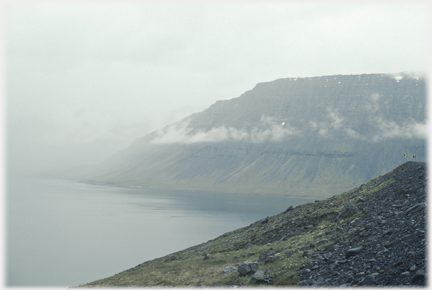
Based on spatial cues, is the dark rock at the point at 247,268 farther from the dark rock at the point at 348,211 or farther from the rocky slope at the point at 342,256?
the dark rock at the point at 348,211

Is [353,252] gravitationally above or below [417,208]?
below

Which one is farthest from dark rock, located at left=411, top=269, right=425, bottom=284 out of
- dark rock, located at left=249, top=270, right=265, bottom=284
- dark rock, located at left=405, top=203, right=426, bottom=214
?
dark rock, located at left=405, top=203, right=426, bottom=214

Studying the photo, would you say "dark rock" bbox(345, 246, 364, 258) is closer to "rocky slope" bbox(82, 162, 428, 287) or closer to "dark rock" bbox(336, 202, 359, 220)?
"rocky slope" bbox(82, 162, 428, 287)

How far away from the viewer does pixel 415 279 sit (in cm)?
1552

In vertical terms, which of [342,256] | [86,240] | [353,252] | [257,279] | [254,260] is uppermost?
[353,252]

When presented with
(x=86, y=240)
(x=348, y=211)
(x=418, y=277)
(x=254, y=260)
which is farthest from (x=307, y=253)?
(x=86, y=240)

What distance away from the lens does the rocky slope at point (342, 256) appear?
18.7 metres

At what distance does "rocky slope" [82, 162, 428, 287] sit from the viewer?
18.7 m

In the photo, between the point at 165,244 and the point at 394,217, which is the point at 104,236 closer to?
the point at 165,244

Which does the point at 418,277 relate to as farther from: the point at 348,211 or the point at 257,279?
the point at 348,211

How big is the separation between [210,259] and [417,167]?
34257mm

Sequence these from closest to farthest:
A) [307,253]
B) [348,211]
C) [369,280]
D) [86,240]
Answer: [369,280]
[307,253]
[348,211]
[86,240]

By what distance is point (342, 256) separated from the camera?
23.7 m

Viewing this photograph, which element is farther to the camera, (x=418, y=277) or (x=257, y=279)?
(x=257, y=279)
